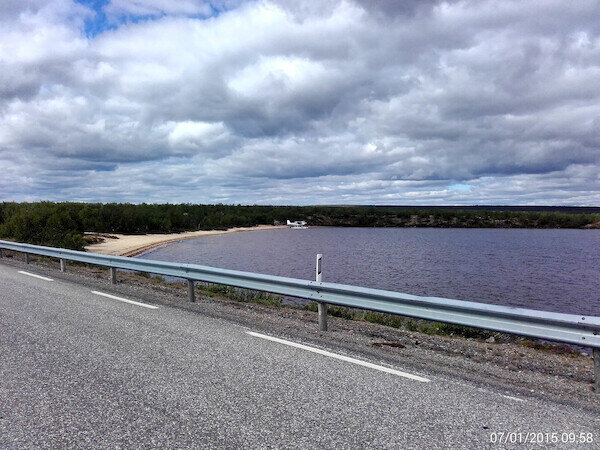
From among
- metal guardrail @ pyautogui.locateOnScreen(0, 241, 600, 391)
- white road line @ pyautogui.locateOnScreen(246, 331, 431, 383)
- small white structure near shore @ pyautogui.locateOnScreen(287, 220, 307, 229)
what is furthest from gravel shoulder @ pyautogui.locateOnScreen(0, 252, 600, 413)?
small white structure near shore @ pyautogui.locateOnScreen(287, 220, 307, 229)

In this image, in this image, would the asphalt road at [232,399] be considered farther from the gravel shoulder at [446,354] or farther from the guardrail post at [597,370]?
the guardrail post at [597,370]

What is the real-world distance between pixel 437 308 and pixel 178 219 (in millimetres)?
65716

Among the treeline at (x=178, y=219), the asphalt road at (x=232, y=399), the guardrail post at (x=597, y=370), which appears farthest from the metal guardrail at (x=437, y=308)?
the treeline at (x=178, y=219)

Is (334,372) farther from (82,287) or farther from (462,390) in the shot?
(82,287)

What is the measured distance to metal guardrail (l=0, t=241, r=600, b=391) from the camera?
16.7 ft

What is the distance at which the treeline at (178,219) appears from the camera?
78.2ft

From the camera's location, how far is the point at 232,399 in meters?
4.24

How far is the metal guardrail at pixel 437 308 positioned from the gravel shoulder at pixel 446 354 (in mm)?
512

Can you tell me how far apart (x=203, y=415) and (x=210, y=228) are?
76969 mm

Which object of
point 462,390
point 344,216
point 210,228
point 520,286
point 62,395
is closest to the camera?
point 62,395

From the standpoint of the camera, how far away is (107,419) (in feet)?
12.5

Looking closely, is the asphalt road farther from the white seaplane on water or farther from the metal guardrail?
the white seaplane on water

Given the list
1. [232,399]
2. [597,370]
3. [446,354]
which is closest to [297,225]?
[446,354]

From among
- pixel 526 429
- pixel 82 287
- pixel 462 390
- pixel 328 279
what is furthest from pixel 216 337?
pixel 328 279
